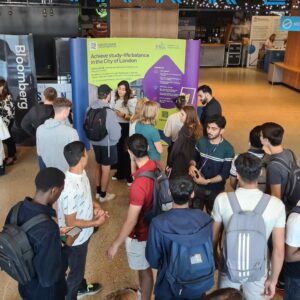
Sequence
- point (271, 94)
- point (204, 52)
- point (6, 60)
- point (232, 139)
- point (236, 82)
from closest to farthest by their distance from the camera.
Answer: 1. point (6, 60)
2. point (232, 139)
3. point (271, 94)
4. point (236, 82)
5. point (204, 52)

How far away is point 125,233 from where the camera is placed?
2.47 m

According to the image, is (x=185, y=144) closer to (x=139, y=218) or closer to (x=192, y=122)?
(x=192, y=122)

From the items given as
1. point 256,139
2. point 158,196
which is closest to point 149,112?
point 256,139

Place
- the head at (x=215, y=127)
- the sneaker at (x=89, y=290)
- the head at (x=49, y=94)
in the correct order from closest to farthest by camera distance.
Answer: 1. the sneaker at (x=89, y=290)
2. the head at (x=215, y=127)
3. the head at (x=49, y=94)

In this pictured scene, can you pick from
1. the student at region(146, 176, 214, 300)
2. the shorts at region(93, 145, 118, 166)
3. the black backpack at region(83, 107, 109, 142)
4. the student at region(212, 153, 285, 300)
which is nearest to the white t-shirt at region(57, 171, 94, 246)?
the student at region(146, 176, 214, 300)

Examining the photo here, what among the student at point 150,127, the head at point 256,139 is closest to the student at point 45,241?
the head at point 256,139

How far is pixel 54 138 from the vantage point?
11.2 ft

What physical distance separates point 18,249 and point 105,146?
260cm

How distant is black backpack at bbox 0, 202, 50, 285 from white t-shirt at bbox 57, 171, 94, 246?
0.55m

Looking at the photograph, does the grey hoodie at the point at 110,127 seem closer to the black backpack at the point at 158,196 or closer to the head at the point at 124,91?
the head at the point at 124,91

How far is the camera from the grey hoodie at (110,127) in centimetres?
419

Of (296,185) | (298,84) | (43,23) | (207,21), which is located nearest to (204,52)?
(207,21)

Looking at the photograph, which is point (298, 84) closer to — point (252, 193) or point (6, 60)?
point (6, 60)

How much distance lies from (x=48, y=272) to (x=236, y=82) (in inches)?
499
